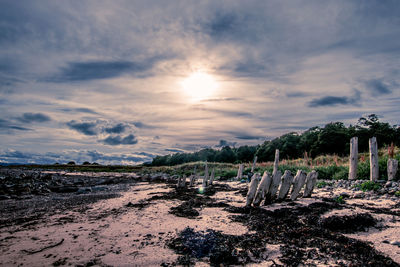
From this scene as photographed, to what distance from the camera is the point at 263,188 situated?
6.53 meters

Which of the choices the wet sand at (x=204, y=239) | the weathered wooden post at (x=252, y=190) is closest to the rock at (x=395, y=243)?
the wet sand at (x=204, y=239)

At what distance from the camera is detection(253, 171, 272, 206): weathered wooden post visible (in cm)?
646

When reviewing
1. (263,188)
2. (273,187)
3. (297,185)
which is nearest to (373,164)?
(297,185)

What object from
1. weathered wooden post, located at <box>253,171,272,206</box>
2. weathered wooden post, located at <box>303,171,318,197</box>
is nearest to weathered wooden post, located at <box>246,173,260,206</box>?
weathered wooden post, located at <box>253,171,272,206</box>

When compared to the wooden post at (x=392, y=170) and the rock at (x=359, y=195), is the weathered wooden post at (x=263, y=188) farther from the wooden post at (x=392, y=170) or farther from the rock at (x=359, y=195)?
the wooden post at (x=392, y=170)

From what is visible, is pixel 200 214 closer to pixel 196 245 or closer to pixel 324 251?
pixel 196 245

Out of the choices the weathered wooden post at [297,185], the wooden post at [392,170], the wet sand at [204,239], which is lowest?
the wet sand at [204,239]

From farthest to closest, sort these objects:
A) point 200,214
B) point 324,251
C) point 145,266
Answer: point 200,214 < point 324,251 < point 145,266

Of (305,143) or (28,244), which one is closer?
(28,244)

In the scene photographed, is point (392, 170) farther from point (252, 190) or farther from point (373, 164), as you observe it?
point (252, 190)

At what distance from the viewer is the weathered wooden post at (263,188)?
6.46 metres

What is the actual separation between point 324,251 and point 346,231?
1343mm

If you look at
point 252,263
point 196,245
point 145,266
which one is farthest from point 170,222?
point 252,263

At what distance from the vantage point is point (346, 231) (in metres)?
4.25
